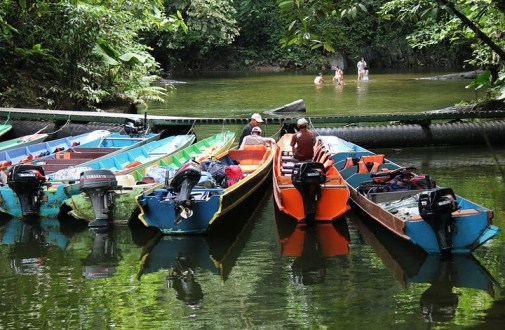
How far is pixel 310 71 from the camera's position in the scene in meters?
47.8

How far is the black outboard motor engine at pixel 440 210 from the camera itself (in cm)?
718

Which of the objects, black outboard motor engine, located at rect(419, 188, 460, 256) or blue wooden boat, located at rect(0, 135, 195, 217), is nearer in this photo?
black outboard motor engine, located at rect(419, 188, 460, 256)

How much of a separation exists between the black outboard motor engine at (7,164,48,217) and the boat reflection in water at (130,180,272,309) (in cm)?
141

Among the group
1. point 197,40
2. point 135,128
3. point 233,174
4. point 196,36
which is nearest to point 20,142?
point 135,128

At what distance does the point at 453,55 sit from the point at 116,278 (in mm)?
44059

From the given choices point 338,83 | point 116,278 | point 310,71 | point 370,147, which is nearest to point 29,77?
point 370,147

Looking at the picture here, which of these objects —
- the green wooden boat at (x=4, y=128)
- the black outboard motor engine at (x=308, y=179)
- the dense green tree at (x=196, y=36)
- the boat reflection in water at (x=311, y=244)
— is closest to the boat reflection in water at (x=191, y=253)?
the boat reflection in water at (x=311, y=244)

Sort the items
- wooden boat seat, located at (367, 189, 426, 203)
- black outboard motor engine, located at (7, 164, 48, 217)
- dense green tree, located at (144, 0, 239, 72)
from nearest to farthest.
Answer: wooden boat seat, located at (367, 189, 426, 203), black outboard motor engine, located at (7, 164, 48, 217), dense green tree, located at (144, 0, 239, 72)

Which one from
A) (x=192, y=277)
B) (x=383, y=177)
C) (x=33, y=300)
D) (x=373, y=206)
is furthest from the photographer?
(x=383, y=177)

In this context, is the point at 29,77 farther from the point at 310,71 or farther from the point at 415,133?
the point at 310,71

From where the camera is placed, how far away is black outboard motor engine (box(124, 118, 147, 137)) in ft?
50.2

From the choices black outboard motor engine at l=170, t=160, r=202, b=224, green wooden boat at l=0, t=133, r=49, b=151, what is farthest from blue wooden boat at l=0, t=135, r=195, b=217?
green wooden boat at l=0, t=133, r=49, b=151

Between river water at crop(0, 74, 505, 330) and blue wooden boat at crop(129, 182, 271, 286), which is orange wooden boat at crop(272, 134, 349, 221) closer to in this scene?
river water at crop(0, 74, 505, 330)

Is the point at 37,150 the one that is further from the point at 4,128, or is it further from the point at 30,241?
the point at 30,241
